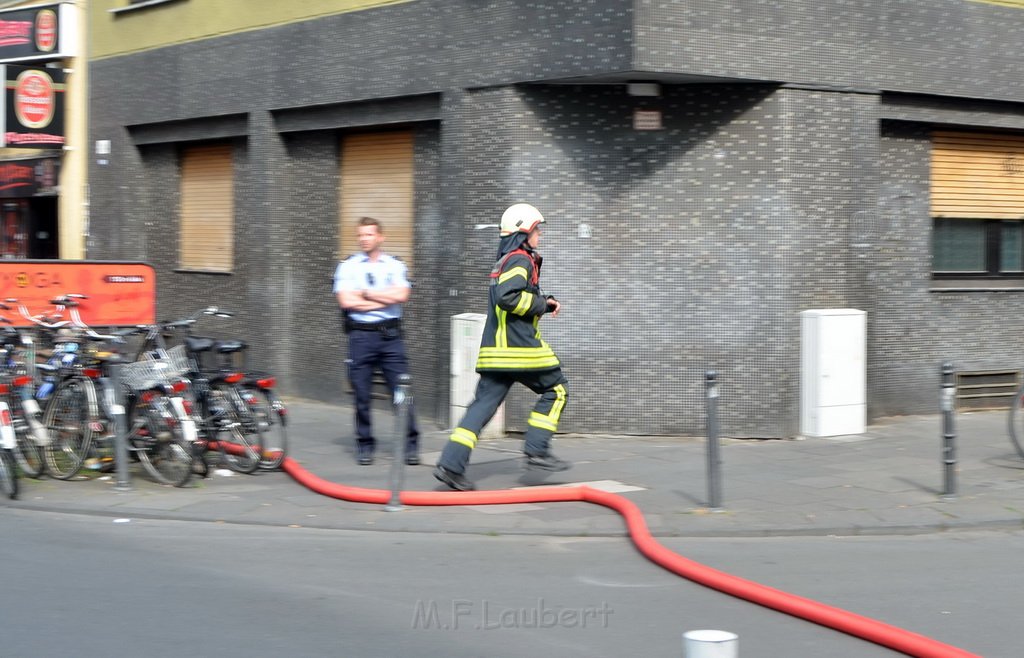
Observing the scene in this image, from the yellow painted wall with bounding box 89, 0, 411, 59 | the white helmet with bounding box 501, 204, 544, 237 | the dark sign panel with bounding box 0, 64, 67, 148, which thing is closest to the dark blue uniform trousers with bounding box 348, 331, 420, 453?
the white helmet with bounding box 501, 204, 544, 237

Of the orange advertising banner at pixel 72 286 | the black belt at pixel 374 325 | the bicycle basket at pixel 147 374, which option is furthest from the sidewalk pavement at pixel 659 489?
the orange advertising banner at pixel 72 286

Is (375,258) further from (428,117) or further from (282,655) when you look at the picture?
(282,655)

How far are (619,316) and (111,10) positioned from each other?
34.2ft

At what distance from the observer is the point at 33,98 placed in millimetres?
18625

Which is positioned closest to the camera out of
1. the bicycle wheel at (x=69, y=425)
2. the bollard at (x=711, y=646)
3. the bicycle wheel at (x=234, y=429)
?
the bollard at (x=711, y=646)

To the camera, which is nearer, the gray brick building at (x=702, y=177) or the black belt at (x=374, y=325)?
the black belt at (x=374, y=325)

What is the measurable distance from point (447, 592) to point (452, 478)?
250 cm

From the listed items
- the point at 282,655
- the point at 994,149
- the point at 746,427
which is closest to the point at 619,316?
the point at 746,427

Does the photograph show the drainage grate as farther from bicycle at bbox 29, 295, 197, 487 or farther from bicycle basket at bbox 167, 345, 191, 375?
bicycle at bbox 29, 295, 197, 487

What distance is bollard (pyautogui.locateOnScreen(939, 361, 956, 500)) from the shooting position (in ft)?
28.1

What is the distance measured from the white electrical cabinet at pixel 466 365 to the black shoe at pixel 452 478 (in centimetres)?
290

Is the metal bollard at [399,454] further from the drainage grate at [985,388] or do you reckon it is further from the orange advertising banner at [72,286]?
the drainage grate at [985,388]

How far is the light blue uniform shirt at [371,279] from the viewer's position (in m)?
10.2

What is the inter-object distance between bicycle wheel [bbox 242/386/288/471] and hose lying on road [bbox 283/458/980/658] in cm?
12
